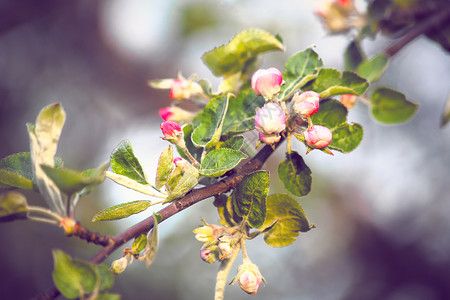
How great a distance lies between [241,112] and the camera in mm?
615

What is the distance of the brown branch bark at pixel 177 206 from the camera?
43 cm

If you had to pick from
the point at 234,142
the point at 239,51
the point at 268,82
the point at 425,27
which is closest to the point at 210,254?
the point at 234,142

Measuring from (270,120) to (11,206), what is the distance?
35 centimetres

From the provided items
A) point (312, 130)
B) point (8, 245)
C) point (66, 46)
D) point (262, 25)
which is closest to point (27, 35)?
point (66, 46)

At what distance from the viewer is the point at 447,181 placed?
3.02m

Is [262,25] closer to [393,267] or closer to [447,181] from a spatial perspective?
[447,181]

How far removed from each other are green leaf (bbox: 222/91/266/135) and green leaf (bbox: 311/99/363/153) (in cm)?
10

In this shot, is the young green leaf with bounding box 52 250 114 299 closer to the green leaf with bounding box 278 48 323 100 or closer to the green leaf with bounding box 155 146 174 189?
the green leaf with bounding box 155 146 174 189

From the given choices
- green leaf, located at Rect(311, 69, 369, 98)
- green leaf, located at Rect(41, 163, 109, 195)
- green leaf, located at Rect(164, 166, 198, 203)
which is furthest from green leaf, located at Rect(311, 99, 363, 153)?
green leaf, located at Rect(41, 163, 109, 195)

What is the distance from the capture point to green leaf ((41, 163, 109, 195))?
40 centimetres

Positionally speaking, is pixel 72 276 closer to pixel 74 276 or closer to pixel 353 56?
pixel 74 276

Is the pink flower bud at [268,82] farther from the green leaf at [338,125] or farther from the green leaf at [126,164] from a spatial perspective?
the green leaf at [126,164]

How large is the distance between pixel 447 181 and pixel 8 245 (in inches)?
156

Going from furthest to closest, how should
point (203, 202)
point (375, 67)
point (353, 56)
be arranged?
point (203, 202), point (353, 56), point (375, 67)
